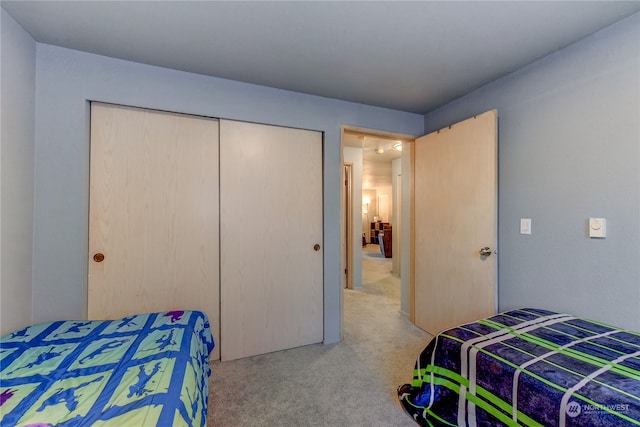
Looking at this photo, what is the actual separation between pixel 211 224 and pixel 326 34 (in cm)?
156

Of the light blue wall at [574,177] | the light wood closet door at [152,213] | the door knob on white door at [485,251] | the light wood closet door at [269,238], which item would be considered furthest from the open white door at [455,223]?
the light wood closet door at [152,213]

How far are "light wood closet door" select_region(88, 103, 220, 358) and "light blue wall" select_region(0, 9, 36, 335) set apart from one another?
0.30 metres

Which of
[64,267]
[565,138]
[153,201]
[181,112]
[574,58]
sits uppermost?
[574,58]

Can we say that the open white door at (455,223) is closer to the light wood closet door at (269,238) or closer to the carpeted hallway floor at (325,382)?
the carpeted hallway floor at (325,382)

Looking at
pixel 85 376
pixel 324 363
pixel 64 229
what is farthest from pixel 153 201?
pixel 324 363

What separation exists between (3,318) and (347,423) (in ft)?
6.42

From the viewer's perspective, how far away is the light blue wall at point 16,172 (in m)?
1.42

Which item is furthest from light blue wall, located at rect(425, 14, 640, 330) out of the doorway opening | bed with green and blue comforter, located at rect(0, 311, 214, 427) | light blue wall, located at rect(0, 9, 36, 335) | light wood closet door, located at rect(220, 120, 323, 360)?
light blue wall, located at rect(0, 9, 36, 335)

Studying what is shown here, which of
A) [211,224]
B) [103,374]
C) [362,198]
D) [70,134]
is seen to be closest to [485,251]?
[211,224]

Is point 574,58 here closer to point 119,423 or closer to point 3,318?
point 119,423

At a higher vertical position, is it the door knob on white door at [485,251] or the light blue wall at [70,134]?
the light blue wall at [70,134]

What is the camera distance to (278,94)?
2307 mm

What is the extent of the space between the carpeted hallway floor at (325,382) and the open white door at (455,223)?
469mm

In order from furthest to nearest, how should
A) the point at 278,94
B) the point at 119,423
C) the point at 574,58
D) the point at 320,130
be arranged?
the point at 320,130 < the point at 278,94 < the point at 574,58 < the point at 119,423
